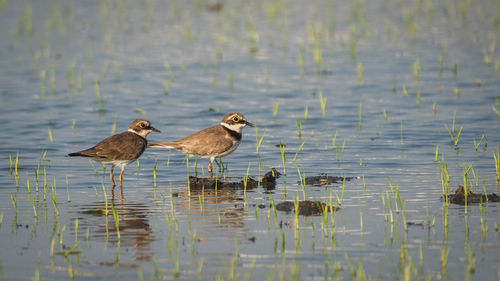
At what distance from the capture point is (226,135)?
1487cm

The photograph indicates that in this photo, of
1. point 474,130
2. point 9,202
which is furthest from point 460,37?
point 9,202

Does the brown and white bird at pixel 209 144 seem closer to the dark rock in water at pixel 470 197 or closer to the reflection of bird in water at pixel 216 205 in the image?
the reflection of bird in water at pixel 216 205

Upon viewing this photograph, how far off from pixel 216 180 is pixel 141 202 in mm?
1498

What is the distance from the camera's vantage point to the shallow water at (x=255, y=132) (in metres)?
9.15

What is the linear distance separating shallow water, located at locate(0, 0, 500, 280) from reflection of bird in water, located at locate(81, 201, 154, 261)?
5 cm

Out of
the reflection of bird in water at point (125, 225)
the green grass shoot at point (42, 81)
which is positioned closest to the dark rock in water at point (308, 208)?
the reflection of bird in water at point (125, 225)

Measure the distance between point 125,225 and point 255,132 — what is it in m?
8.92

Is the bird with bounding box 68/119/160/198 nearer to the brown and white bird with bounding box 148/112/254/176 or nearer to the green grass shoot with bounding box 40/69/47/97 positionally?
the brown and white bird with bounding box 148/112/254/176

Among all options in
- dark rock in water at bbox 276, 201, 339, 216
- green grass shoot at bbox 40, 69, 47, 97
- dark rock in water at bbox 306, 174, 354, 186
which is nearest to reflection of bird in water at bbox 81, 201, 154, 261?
dark rock in water at bbox 276, 201, 339, 216

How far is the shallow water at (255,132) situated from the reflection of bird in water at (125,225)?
0.05m

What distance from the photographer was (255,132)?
19.2 m

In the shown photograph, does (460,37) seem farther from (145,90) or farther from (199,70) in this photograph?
(145,90)

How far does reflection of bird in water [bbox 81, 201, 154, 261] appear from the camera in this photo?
965cm

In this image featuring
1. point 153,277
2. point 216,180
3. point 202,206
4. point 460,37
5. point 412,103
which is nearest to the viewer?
point 153,277
